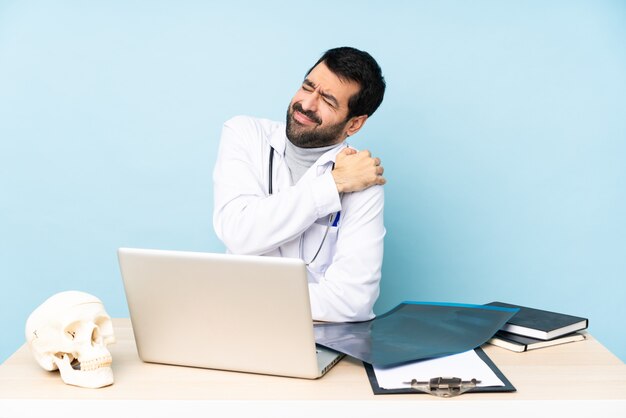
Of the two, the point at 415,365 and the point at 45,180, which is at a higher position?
the point at 45,180

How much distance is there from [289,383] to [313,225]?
91 centimetres

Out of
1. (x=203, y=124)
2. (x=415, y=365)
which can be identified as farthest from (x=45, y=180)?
(x=415, y=365)

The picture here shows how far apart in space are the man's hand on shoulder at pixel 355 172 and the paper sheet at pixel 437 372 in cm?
70

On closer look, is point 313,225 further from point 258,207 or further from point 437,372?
point 437,372

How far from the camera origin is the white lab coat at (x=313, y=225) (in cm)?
206

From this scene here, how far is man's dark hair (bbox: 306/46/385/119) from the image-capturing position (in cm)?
242

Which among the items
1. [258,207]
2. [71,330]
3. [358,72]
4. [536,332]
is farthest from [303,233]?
[71,330]

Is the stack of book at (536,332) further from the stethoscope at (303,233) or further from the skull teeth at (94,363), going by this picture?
the skull teeth at (94,363)

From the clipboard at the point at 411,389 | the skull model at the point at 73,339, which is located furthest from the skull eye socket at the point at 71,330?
the clipboard at the point at 411,389

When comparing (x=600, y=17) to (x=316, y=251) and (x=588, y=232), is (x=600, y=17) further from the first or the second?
(x=316, y=251)

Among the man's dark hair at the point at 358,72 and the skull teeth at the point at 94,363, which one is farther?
the man's dark hair at the point at 358,72

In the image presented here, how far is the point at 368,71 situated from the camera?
246cm

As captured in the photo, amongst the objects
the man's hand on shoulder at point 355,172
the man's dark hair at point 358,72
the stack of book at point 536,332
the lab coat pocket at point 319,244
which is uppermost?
the man's dark hair at point 358,72

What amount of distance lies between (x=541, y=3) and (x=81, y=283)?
2.35 m
